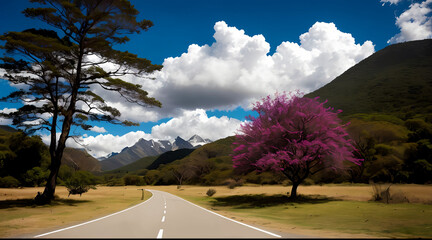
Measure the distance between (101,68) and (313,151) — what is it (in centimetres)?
2258

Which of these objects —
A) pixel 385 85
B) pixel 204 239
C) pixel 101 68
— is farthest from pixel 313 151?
pixel 385 85

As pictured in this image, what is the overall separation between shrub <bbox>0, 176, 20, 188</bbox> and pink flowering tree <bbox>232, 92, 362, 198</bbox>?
166 feet

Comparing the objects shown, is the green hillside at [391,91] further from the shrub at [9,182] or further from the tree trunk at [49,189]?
the shrub at [9,182]

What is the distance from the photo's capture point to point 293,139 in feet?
77.8

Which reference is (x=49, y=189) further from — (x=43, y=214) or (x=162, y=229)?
(x=162, y=229)

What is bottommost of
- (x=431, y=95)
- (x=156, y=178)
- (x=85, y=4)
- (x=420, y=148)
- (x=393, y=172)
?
(x=156, y=178)

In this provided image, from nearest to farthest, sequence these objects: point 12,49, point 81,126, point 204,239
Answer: point 204,239 → point 12,49 → point 81,126

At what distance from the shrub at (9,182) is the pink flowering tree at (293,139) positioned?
50.5 m

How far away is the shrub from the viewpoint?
49688mm

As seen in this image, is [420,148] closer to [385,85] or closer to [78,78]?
[78,78]

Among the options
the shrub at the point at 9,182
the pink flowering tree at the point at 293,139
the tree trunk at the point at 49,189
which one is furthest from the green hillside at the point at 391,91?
the shrub at the point at 9,182

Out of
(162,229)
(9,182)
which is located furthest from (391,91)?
(9,182)

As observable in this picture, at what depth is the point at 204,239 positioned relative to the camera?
675cm

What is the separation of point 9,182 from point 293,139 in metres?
57.2
